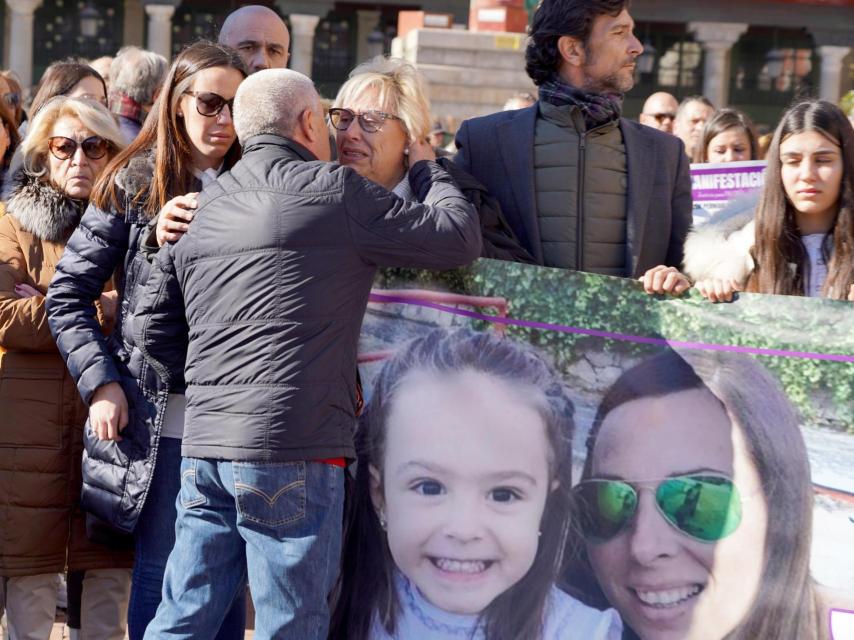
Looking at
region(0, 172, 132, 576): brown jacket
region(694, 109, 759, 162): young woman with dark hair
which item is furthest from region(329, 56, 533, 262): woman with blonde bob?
region(694, 109, 759, 162): young woman with dark hair

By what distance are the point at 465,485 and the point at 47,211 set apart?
1.57 meters

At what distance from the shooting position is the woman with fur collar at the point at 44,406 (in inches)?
153

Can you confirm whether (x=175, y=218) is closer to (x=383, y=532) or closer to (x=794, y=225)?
(x=383, y=532)

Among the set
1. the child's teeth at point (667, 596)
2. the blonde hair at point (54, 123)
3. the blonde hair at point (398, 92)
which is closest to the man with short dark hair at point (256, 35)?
the blonde hair at point (54, 123)

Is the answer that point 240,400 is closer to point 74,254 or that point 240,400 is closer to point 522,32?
point 74,254

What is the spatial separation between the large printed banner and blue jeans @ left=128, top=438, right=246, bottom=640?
2.89 m

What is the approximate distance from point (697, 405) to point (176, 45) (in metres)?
32.2

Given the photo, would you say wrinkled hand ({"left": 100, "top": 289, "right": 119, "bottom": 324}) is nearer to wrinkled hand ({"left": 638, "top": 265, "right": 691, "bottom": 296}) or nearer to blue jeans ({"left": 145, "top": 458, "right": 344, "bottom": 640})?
blue jeans ({"left": 145, "top": 458, "right": 344, "bottom": 640})

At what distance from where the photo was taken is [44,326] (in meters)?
3.84

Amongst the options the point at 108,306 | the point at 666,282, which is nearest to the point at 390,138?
the point at 666,282

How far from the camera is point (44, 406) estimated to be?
155 inches

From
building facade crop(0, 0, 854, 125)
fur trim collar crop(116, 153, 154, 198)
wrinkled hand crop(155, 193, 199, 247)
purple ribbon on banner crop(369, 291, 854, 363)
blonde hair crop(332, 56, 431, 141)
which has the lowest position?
purple ribbon on banner crop(369, 291, 854, 363)

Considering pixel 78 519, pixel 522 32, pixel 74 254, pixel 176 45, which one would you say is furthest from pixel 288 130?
pixel 176 45

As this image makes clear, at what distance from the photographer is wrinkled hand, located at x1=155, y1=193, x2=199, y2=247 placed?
3.25m
